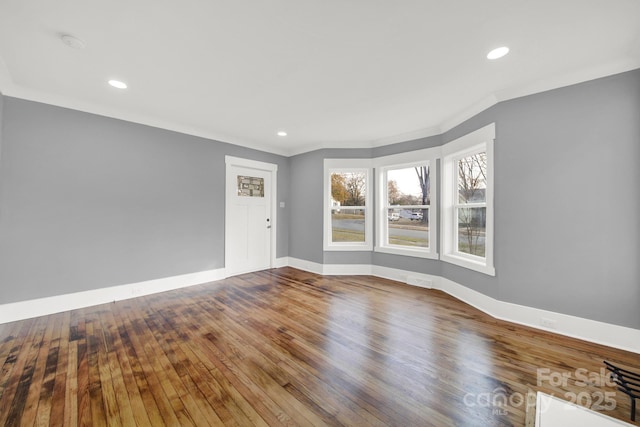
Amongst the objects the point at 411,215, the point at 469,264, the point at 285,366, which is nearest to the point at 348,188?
the point at 411,215

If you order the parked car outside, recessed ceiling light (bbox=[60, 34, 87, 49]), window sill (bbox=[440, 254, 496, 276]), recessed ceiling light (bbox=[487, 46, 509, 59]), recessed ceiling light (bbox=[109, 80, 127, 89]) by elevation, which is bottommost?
window sill (bbox=[440, 254, 496, 276])

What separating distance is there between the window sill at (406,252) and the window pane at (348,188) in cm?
98

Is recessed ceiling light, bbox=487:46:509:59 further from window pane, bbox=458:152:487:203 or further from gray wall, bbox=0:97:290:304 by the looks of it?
gray wall, bbox=0:97:290:304

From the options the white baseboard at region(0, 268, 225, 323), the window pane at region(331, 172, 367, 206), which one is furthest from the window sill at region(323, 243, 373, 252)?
the white baseboard at region(0, 268, 225, 323)

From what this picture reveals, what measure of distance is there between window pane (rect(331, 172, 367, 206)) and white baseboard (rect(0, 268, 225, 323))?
2822mm

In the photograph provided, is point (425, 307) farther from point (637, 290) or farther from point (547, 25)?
point (547, 25)

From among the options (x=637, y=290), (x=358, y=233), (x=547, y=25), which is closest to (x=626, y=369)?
(x=637, y=290)

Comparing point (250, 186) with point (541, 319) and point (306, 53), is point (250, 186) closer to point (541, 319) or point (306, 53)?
point (306, 53)

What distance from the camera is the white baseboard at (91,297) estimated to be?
273cm

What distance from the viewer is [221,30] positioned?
185 cm

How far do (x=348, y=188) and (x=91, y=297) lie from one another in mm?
4341

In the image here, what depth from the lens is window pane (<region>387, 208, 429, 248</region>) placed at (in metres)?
4.19

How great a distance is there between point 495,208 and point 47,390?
175 inches

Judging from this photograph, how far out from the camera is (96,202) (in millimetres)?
3201
